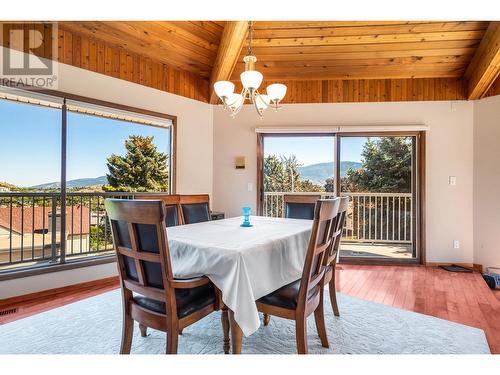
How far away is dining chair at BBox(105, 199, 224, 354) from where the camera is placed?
56.4 inches

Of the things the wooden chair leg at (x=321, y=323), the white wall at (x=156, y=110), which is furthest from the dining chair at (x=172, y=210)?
the wooden chair leg at (x=321, y=323)

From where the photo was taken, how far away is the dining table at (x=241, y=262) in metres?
1.50

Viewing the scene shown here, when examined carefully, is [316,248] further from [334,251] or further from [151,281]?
[151,281]

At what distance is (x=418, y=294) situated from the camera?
2.94m

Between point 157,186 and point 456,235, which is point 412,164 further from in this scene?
point 157,186

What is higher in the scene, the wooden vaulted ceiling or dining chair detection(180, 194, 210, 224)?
the wooden vaulted ceiling

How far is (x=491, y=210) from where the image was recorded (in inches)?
148

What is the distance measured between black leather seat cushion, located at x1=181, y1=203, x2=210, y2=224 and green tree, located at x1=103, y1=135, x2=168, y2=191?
137cm

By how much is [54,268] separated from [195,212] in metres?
1.57

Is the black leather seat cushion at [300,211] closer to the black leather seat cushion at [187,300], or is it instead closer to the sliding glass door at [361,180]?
the sliding glass door at [361,180]

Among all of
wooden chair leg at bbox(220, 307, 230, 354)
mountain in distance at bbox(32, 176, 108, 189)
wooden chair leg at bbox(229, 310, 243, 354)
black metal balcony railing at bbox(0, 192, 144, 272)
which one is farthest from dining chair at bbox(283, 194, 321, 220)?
mountain in distance at bbox(32, 176, 108, 189)

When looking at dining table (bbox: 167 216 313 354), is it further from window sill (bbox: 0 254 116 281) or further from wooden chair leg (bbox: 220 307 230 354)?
window sill (bbox: 0 254 116 281)

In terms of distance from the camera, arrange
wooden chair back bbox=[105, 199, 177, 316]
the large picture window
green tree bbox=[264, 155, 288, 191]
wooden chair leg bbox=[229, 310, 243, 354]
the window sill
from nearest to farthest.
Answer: wooden chair back bbox=[105, 199, 177, 316], wooden chair leg bbox=[229, 310, 243, 354], the window sill, the large picture window, green tree bbox=[264, 155, 288, 191]
